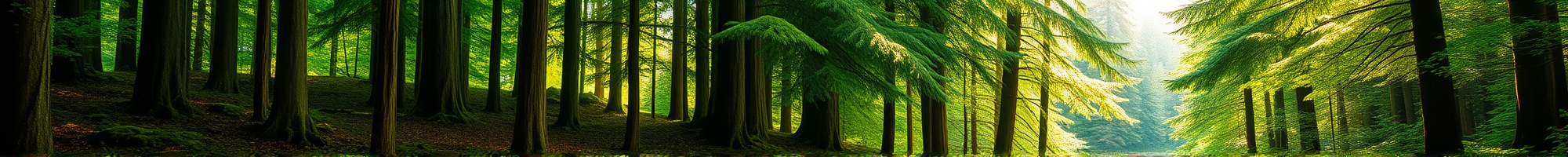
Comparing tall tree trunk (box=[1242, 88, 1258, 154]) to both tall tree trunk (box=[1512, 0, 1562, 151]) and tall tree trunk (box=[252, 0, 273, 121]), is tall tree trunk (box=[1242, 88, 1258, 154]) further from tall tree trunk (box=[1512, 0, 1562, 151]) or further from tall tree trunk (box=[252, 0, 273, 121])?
tall tree trunk (box=[252, 0, 273, 121])

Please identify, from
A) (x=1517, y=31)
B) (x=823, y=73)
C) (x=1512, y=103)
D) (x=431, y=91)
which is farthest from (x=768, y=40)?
(x=1512, y=103)

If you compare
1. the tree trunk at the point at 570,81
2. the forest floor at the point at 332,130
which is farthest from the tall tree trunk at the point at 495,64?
the tree trunk at the point at 570,81

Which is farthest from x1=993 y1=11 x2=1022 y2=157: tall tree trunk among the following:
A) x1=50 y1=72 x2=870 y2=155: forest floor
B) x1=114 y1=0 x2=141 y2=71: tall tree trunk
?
x1=114 y1=0 x2=141 y2=71: tall tree trunk

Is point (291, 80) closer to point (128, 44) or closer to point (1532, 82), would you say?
point (128, 44)

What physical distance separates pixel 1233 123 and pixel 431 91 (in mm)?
19330

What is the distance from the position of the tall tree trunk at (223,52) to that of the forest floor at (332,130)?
0.84 ft

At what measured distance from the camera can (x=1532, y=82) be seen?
9.52 meters

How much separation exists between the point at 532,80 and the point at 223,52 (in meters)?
7.46

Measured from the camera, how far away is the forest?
8.13 metres

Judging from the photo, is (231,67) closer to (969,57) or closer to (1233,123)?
(969,57)

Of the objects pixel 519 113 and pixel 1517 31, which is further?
pixel 1517 31

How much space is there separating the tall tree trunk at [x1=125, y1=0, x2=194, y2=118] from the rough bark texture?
43.6 ft

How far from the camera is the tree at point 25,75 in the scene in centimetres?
568

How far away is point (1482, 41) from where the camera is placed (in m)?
9.91
